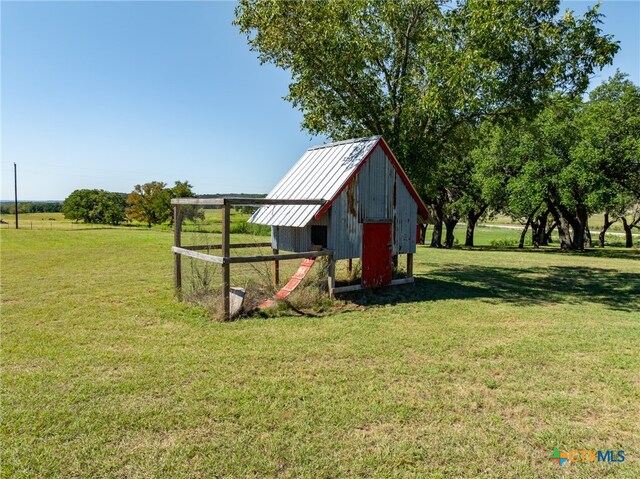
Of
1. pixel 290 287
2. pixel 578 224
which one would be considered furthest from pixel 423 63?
pixel 578 224

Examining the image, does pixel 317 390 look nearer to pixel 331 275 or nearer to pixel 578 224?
pixel 331 275

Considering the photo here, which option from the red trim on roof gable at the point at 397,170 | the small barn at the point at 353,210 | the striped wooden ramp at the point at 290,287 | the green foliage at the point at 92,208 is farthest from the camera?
the green foliage at the point at 92,208

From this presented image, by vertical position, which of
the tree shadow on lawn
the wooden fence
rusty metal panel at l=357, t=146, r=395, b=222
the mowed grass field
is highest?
rusty metal panel at l=357, t=146, r=395, b=222

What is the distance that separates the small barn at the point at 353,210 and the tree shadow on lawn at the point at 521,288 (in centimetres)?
100

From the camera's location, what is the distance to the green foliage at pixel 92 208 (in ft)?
252

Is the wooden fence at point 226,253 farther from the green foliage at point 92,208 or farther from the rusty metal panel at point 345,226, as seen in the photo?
the green foliage at point 92,208

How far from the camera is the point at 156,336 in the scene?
8555 millimetres

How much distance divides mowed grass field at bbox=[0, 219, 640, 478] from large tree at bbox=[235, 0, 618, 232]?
23.8 ft

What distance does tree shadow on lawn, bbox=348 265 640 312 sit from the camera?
510 inches

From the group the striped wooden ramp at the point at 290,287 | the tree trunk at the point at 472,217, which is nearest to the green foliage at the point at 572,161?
the tree trunk at the point at 472,217

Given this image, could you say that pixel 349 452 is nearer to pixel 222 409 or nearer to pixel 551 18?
pixel 222 409

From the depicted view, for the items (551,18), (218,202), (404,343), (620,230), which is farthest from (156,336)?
(620,230)

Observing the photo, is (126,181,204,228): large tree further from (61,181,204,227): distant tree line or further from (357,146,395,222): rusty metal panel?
(357,146,395,222): rusty metal panel

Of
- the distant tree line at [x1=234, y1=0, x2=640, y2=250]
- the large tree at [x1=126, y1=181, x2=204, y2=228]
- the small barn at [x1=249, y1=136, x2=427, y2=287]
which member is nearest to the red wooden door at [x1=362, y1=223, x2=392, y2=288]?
the small barn at [x1=249, y1=136, x2=427, y2=287]
